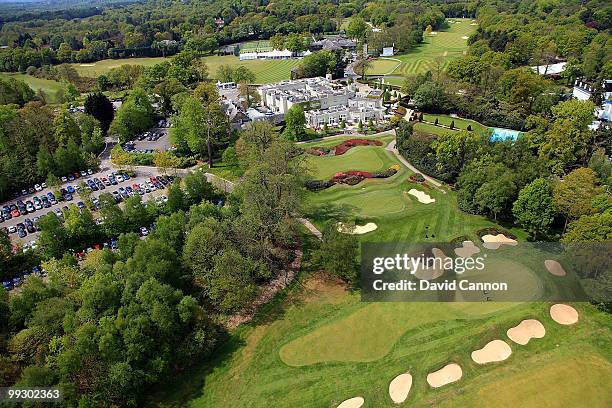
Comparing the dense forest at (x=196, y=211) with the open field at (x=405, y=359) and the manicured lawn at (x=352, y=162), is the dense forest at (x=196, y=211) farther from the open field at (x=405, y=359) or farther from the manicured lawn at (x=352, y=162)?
the manicured lawn at (x=352, y=162)

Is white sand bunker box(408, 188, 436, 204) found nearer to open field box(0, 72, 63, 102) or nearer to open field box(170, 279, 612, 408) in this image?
open field box(170, 279, 612, 408)

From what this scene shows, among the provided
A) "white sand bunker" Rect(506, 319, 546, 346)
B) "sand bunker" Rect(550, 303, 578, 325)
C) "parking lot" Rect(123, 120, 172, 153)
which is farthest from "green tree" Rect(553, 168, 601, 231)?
"parking lot" Rect(123, 120, 172, 153)

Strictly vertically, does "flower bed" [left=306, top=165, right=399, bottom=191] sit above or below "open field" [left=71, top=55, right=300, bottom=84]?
below

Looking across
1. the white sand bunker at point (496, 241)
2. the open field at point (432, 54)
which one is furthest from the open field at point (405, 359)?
the open field at point (432, 54)

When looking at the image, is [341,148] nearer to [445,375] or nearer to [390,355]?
[390,355]

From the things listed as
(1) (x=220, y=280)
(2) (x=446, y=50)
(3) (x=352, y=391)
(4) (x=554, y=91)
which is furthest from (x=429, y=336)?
(2) (x=446, y=50)

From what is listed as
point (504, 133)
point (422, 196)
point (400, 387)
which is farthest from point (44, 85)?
point (400, 387)
